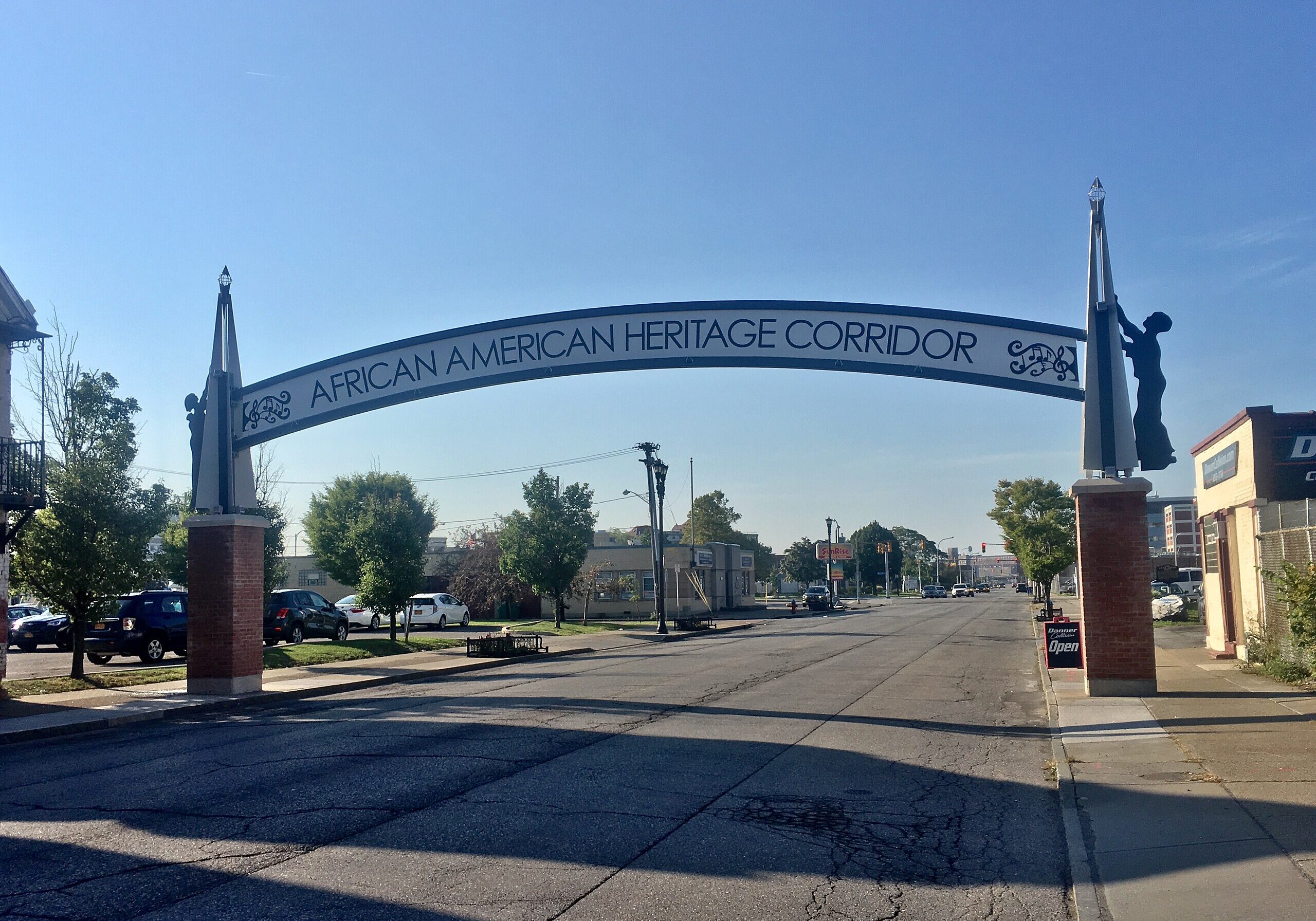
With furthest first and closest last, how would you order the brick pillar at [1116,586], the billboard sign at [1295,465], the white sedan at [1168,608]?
the white sedan at [1168,608], the billboard sign at [1295,465], the brick pillar at [1116,586]

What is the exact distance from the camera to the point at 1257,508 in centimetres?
1761

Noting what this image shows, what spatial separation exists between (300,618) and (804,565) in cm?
10165

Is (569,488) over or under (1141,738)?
over

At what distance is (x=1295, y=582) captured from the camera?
13.4 meters

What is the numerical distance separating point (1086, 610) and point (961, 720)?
237cm

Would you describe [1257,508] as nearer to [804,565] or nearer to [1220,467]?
[1220,467]

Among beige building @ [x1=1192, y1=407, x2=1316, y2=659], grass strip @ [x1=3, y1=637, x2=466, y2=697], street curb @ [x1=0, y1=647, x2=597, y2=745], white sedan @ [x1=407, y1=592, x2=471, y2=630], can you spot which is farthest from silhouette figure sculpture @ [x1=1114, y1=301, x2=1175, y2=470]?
white sedan @ [x1=407, y1=592, x2=471, y2=630]

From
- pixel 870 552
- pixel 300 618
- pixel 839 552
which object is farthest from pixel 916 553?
pixel 300 618

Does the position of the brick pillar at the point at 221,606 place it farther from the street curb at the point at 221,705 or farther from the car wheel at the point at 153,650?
the car wheel at the point at 153,650

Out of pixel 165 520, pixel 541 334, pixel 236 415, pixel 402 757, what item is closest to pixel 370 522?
pixel 165 520

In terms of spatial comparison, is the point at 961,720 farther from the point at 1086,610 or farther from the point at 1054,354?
the point at 1054,354

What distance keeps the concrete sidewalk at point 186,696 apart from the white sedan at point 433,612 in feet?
53.3

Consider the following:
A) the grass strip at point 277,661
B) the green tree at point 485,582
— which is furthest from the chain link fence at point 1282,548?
the green tree at point 485,582

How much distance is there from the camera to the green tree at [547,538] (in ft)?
140
